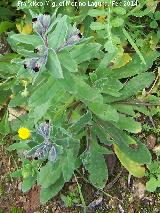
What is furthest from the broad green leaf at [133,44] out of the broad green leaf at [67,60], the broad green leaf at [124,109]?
the broad green leaf at [67,60]

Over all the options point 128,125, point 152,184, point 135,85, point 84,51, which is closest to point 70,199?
point 152,184

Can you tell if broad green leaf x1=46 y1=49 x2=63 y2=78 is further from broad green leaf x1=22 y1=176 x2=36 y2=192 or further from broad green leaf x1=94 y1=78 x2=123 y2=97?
broad green leaf x1=22 y1=176 x2=36 y2=192

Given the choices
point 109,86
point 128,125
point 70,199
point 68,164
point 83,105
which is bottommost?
point 70,199

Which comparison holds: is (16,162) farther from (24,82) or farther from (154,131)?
(154,131)

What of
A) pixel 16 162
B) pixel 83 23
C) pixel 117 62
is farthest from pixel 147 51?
pixel 16 162

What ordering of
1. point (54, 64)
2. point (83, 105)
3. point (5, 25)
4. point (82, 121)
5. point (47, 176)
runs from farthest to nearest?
point (5, 25), point (47, 176), point (83, 105), point (82, 121), point (54, 64)

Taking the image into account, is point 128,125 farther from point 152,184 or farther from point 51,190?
point 51,190

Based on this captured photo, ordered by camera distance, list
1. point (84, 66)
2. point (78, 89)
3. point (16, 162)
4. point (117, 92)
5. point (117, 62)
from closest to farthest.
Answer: point (78, 89) < point (117, 92) < point (84, 66) < point (117, 62) < point (16, 162)
